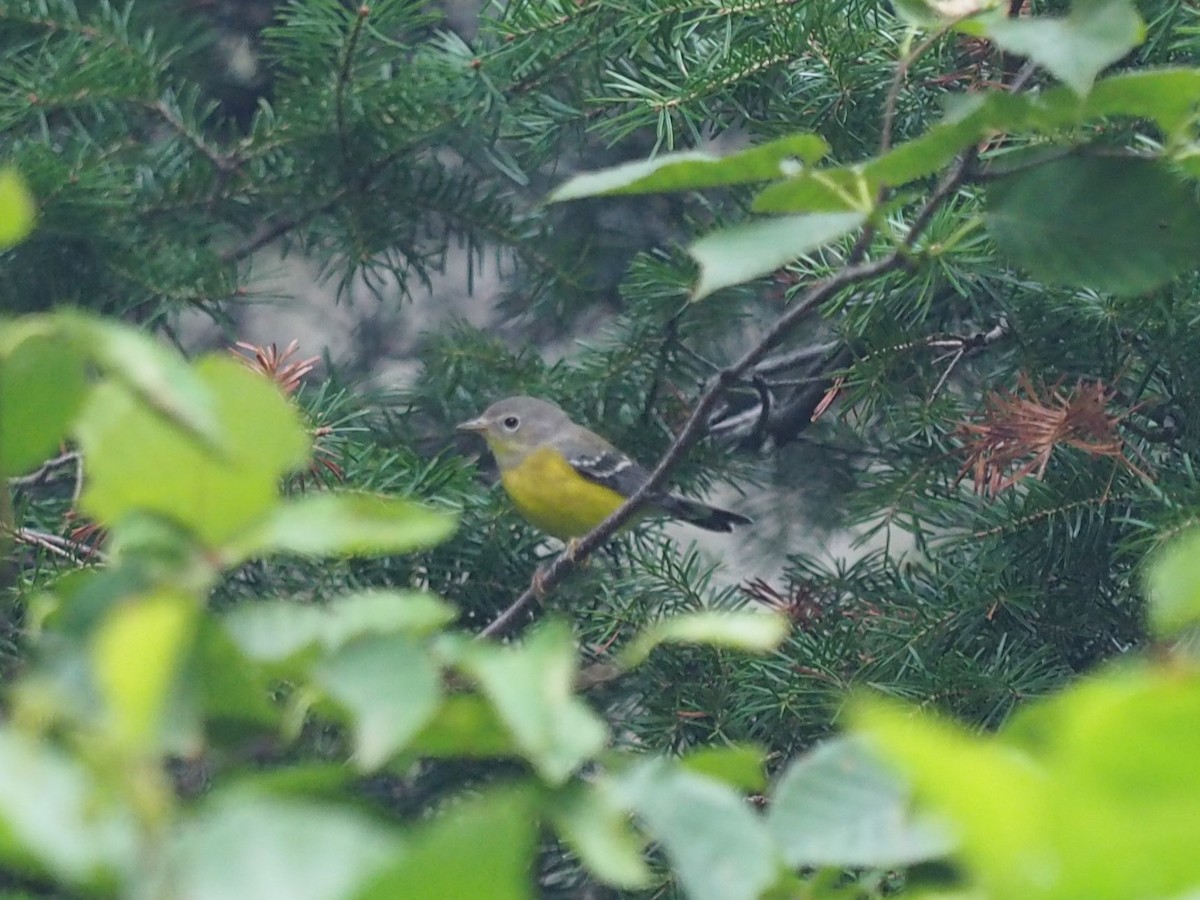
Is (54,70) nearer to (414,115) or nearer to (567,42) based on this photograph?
(414,115)

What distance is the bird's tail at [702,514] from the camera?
1.37 m

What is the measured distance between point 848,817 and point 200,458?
15 cm

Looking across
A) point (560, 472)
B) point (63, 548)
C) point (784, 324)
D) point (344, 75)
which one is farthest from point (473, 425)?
point (784, 324)

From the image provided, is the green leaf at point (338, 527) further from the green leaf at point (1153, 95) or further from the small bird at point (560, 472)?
the small bird at point (560, 472)

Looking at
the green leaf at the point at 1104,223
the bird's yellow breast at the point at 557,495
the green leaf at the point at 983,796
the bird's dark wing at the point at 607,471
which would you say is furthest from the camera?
the bird's dark wing at the point at 607,471

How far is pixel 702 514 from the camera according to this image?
4.98ft

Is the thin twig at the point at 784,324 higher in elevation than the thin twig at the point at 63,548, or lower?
higher

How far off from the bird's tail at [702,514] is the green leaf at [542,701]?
3.32 feet

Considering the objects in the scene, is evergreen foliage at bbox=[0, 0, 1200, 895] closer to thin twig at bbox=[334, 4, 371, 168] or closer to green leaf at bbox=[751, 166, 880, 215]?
thin twig at bbox=[334, 4, 371, 168]

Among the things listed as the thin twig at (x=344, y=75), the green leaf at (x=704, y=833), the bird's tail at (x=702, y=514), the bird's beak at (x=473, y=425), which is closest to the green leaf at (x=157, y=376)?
the green leaf at (x=704, y=833)

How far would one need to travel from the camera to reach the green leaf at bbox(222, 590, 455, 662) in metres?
0.26

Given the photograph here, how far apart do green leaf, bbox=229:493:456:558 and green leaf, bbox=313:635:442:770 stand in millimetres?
19

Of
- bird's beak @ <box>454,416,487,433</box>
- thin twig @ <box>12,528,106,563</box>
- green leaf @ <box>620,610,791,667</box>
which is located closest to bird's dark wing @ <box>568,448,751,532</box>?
bird's beak @ <box>454,416,487,433</box>

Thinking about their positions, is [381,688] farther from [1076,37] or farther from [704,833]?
[1076,37]
